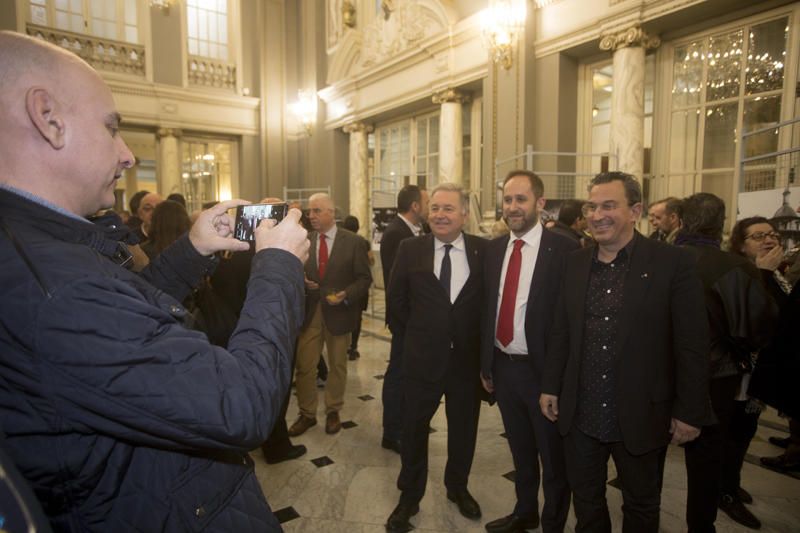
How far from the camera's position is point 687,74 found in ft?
17.6

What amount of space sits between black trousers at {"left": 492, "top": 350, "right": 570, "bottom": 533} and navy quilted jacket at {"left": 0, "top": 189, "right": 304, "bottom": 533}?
171 centimetres

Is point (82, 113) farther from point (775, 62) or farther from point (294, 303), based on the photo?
point (775, 62)

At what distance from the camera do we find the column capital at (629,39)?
523 centimetres

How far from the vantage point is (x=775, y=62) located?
468cm

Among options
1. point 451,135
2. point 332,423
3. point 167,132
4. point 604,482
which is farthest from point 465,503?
point 167,132

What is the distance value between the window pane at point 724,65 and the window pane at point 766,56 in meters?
0.11

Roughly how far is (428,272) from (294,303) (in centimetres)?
174

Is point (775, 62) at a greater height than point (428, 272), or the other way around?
point (775, 62)

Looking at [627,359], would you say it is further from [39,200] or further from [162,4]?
[162,4]

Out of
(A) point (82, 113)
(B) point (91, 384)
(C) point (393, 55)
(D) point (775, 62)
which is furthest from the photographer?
(C) point (393, 55)

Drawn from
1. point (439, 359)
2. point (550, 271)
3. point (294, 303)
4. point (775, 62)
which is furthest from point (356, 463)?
point (775, 62)

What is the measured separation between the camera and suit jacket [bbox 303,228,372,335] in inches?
145

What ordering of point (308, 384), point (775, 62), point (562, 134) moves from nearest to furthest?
point (308, 384)
point (775, 62)
point (562, 134)

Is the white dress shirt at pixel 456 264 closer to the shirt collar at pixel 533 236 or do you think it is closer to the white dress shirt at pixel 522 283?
the white dress shirt at pixel 522 283
